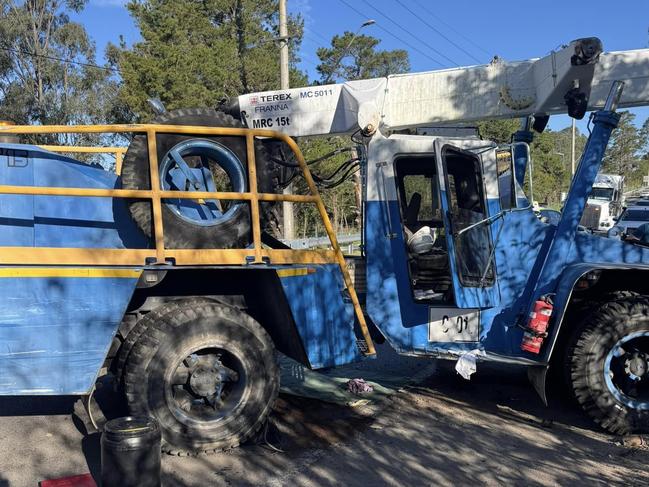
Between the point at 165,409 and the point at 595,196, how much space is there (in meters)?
26.4

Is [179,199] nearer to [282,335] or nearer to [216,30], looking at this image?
[282,335]

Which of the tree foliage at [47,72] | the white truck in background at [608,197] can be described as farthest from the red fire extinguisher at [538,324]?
the tree foliage at [47,72]

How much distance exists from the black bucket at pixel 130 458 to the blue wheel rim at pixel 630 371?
374 centimetres

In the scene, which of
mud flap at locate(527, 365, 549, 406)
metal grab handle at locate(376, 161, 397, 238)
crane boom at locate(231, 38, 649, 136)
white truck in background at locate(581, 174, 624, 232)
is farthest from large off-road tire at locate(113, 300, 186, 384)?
white truck in background at locate(581, 174, 624, 232)

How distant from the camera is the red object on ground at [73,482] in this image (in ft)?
11.7

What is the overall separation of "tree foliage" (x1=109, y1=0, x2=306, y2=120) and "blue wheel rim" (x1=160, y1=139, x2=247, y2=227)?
17.2 metres

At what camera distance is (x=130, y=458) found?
10.3ft

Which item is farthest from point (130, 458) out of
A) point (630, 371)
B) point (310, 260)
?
point (630, 371)

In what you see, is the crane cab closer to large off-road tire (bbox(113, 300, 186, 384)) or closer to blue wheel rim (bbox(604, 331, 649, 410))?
blue wheel rim (bbox(604, 331, 649, 410))

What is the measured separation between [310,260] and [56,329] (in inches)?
77.2

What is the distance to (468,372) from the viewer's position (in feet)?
15.8

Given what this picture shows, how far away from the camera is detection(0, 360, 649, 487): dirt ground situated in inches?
161

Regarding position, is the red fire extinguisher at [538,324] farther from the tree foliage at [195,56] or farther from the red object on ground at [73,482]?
the tree foliage at [195,56]

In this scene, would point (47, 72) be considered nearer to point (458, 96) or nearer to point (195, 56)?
point (195, 56)
